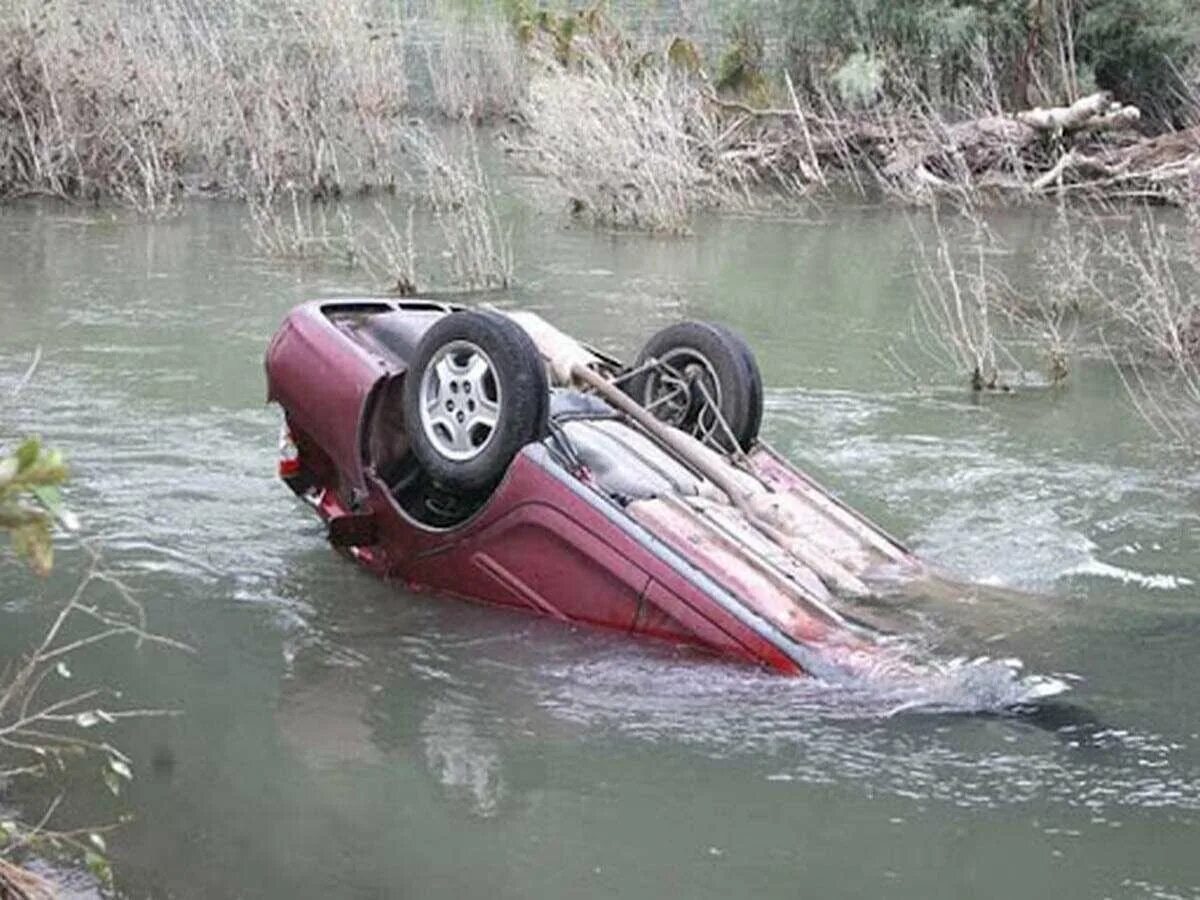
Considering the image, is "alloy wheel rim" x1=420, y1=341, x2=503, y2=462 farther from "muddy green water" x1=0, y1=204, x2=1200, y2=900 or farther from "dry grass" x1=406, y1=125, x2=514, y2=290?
"dry grass" x1=406, y1=125, x2=514, y2=290

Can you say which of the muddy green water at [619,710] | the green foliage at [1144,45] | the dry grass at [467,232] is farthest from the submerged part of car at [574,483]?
the green foliage at [1144,45]

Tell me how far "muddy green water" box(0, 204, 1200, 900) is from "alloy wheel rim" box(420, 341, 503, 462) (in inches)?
24.6

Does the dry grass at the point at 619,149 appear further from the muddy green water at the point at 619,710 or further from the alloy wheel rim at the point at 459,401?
the alloy wheel rim at the point at 459,401

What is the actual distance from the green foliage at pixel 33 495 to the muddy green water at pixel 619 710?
2028 mm

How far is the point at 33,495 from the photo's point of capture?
3066 mm

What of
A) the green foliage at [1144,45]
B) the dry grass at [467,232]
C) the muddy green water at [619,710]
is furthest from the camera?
the green foliage at [1144,45]

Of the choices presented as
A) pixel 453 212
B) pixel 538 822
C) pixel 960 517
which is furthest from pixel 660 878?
pixel 453 212

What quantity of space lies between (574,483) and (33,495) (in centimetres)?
379

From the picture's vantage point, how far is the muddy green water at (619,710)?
17.4ft

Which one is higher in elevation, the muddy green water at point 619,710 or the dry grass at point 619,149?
the dry grass at point 619,149

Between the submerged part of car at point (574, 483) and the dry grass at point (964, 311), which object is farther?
the dry grass at point (964, 311)

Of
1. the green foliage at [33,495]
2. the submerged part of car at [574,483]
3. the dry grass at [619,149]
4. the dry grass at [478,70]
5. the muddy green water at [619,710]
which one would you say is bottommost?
the muddy green water at [619,710]

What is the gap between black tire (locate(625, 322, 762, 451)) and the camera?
7863mm

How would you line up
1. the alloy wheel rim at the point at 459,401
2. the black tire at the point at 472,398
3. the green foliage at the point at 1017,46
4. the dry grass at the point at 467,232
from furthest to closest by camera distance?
the green foliage at the point at 1017,46, the dry grass at the point at 467,232, the alloy wheel rim at the point at 459,401, the black tire at the point at 472,398
